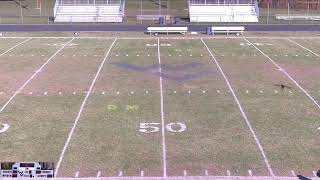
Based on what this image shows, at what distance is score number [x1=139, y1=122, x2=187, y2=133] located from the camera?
16.6 m

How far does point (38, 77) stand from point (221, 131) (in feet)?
35.3

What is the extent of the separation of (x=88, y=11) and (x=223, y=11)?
12.8m

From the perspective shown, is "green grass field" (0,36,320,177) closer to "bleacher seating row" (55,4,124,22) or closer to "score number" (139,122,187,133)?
"score number" (139,122,187,133)

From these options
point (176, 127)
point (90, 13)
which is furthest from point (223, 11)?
point (176, 127)

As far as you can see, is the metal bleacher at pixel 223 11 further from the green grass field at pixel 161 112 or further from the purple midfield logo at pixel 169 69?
the purple midfield logo at pixel 169 69

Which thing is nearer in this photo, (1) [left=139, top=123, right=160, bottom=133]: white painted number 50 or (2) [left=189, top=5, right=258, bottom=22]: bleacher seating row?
(1) [left=139, top=123, right=160, bottom=133]: white painted number 50

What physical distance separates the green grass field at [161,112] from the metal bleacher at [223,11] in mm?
19436

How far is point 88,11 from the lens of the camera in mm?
51969

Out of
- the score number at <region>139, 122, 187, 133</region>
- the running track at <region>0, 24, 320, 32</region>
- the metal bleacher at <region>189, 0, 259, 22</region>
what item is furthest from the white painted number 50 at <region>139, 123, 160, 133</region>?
the metal bleacher at <region>189, 0, 259, 22</region>

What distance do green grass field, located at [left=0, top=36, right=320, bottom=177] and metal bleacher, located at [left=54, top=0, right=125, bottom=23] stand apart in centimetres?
1900

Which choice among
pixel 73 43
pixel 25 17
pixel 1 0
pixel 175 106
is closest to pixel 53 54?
→ pixel 73 43

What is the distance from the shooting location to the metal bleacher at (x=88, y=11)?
5052cm

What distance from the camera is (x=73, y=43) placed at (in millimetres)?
35969

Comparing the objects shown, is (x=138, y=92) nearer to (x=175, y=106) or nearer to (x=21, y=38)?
(x=175, y=106)
